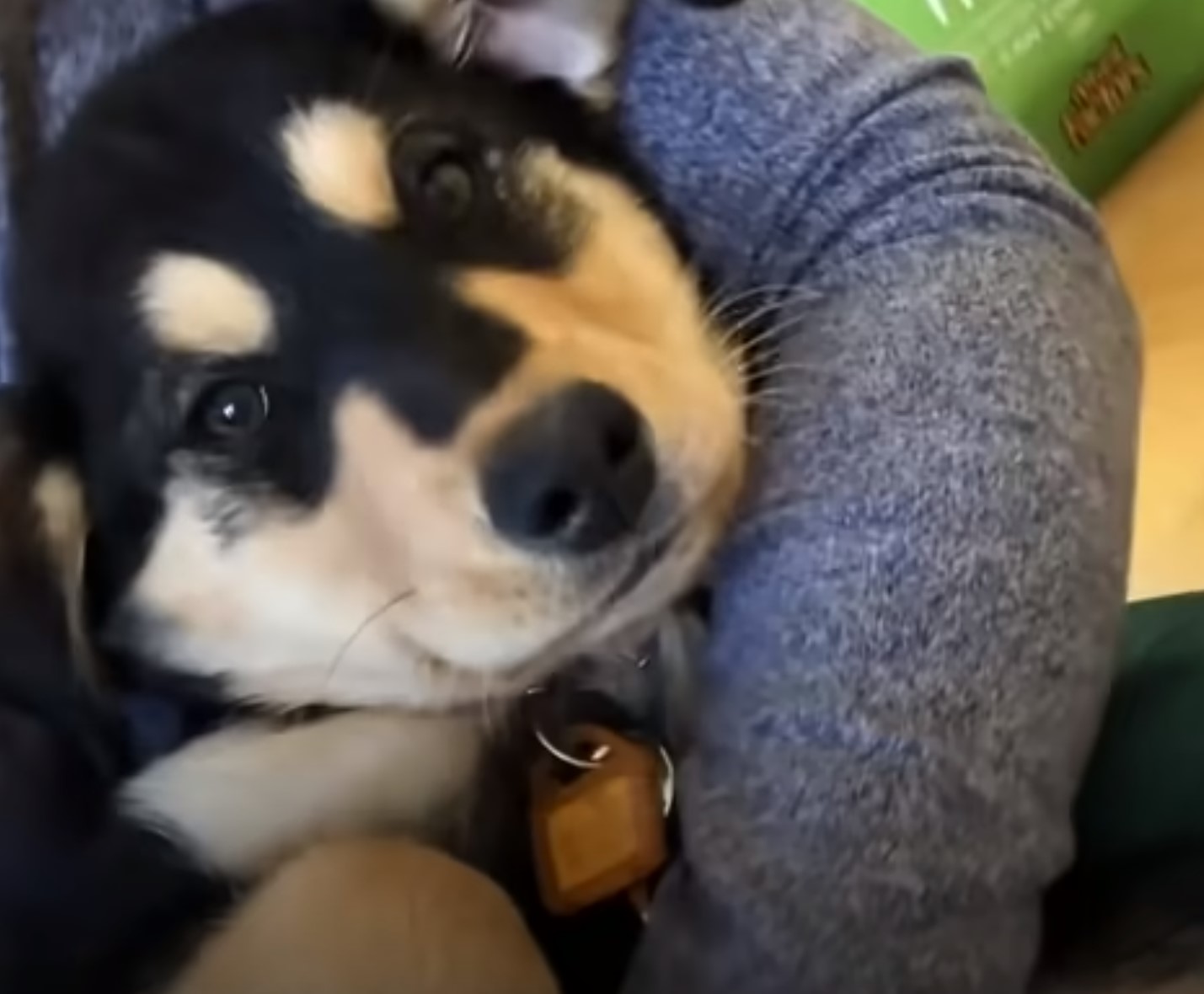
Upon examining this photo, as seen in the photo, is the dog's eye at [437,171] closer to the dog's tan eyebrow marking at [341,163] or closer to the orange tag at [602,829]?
the dog's tan eyebrow marking at [341,163]

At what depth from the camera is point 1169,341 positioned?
78.5 inches

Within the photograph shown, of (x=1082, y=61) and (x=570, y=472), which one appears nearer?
(x=570, y=472)

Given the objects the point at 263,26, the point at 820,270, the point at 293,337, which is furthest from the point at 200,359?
the point at 820,270

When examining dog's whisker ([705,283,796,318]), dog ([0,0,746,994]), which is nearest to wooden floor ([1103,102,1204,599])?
dog's whisker ([705,283,796,318])

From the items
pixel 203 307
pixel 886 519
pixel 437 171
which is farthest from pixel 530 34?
pixel 886 519

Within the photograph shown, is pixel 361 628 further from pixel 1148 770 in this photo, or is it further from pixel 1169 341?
pixel 1169 341

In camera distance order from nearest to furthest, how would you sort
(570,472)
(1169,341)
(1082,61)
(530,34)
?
(570,472), (530,34), (1169,341), (1082,61)

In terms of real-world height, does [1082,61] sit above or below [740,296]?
below

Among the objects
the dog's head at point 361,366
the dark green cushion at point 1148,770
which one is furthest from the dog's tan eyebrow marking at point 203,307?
the dark green cushion at point 1148,770

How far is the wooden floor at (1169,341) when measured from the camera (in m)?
1.82

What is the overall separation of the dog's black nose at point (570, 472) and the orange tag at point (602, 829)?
5.6 inches

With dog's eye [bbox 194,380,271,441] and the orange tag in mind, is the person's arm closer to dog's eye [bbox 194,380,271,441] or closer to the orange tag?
the orange tag

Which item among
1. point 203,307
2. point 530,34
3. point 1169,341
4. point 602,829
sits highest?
point 530,34

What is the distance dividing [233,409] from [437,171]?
158 mm
